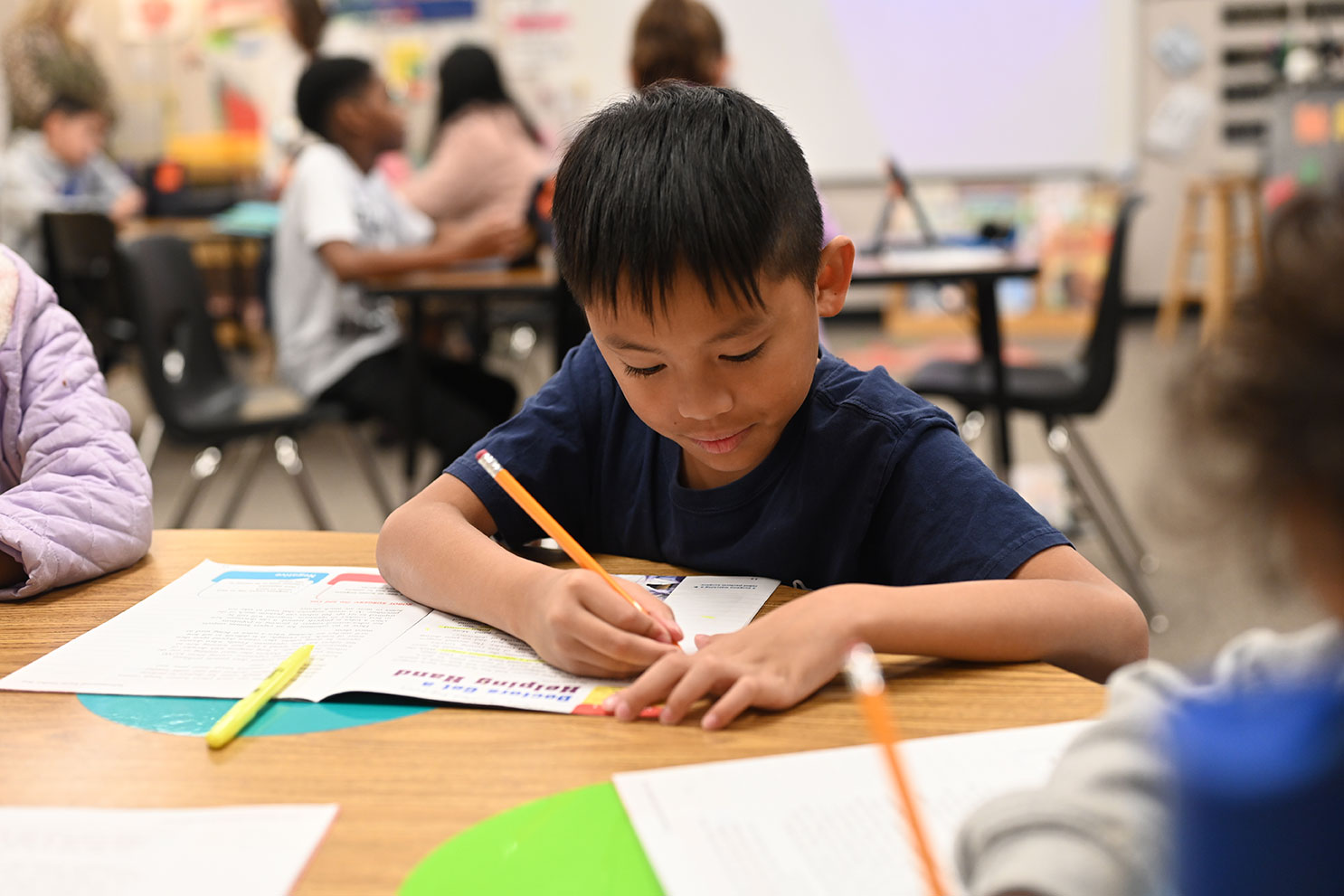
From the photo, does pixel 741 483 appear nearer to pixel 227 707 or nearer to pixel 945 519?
pixel 945 519

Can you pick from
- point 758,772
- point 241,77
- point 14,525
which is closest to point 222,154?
point 241,77

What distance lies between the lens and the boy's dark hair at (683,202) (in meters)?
0.79

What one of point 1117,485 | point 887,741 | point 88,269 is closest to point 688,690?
point 887,741

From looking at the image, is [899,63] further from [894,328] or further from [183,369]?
[183,369]

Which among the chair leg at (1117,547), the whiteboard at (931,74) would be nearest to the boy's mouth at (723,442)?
the chair leg at (1117,547)

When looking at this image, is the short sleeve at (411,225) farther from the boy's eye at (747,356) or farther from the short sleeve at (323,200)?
the boy's eye at (747,356)

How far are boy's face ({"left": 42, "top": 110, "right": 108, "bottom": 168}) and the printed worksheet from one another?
4.13 metres

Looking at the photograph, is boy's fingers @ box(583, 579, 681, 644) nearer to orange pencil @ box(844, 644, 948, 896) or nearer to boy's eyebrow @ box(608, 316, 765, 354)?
boy's eyebrow @ box(608, 316, 765, 354)

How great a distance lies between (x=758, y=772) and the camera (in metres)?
0.54

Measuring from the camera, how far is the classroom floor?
1.11 ft

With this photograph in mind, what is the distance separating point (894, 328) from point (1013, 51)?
150 cm

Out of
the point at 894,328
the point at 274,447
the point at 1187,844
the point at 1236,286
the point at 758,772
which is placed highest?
the point at 1236,286

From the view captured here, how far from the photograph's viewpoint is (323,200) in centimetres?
266

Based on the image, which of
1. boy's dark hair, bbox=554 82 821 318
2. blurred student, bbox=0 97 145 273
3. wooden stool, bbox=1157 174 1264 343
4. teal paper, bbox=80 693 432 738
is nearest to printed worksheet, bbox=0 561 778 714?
teal paper, bbox=80 693 432 738
